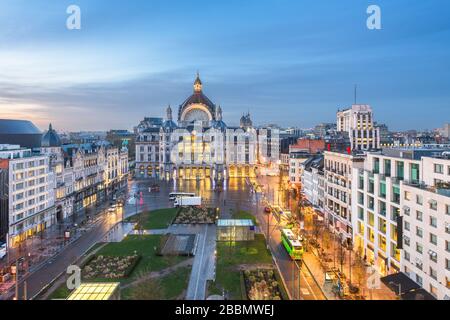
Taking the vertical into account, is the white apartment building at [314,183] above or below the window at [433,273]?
above

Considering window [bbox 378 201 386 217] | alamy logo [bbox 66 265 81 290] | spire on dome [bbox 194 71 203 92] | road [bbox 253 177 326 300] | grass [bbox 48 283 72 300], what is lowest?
road [bbox 253 177 326 300]

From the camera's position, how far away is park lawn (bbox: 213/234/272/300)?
22.4m

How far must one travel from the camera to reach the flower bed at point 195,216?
41.5 metres

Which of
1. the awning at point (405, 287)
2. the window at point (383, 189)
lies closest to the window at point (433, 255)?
the awning at point (405, 287)

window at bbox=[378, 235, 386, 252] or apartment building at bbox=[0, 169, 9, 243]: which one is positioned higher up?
apartment building at bbox=[0, 169, 9, 243]

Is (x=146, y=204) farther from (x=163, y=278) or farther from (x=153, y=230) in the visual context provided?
(x=163, y=278)

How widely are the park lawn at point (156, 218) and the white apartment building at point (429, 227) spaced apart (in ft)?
80.9

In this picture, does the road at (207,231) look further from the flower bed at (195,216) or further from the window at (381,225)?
the window at (381,225)

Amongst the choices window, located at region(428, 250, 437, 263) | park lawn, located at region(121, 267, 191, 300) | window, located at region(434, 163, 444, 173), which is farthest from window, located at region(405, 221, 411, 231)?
park lawn, located at region(121, 267, 191, 300)

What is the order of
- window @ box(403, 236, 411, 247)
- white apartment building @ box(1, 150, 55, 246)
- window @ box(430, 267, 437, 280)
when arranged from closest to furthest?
window @ box(430, 267, 437, 280) < window @ box(403, 236, 411, 247) < white apartment building @ box(1, 150, 55, 246)

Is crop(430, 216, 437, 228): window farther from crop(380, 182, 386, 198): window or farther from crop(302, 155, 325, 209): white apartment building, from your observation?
crop(302, 155, 325, 209): white apartment building

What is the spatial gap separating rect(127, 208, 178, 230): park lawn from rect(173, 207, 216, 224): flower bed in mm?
918
